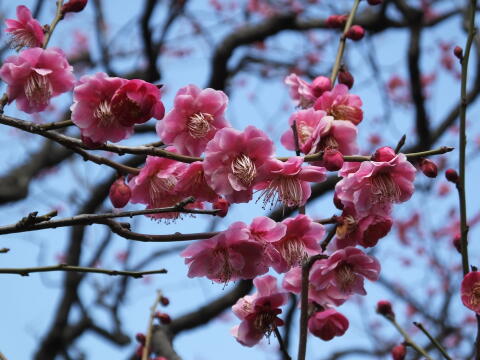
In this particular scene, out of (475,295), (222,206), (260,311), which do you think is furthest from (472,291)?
(222,206)

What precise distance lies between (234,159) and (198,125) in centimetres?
14

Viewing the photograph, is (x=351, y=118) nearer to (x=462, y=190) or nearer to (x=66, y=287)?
(x=462, y=190)

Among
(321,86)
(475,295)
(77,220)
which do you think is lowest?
(475,295)

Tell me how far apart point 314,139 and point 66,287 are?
3954 mm

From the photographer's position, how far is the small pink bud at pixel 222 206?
127 centimetres

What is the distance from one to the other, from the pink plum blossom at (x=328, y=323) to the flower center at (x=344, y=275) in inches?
3.9

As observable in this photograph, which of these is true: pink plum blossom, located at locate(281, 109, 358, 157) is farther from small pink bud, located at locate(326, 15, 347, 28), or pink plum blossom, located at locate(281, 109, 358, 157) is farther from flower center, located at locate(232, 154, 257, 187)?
small pink bud, located at locate(326, 15, 347, 28)

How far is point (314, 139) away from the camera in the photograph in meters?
1.45

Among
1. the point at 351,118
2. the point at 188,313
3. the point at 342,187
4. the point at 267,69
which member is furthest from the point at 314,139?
the point at 267,69

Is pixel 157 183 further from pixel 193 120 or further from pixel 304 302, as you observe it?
pixel 304 302

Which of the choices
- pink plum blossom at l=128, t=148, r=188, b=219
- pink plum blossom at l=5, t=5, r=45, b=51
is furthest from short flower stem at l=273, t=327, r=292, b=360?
pink plum blossom at l=5, t=5, r=45, b=51

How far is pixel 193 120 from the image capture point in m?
1.34

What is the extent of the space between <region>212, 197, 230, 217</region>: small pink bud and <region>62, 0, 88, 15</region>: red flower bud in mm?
677

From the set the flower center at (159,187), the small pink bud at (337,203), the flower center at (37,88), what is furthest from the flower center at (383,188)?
the flower center at (37,88)
